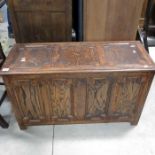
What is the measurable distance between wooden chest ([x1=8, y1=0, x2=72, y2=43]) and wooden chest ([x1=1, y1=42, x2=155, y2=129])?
24 cm

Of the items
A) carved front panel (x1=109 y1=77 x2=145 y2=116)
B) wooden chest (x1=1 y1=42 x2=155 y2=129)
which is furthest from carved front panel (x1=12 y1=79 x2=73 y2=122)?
→ carved front panel (x1=109 y1=77 x2=145 y2=116)

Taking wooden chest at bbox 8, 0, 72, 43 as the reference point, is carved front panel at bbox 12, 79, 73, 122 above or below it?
below

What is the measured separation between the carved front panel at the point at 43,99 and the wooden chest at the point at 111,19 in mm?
550

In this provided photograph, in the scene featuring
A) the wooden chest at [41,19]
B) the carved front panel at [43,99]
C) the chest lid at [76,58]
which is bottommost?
the carved front panel at [43,99]

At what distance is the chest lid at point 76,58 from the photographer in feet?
3.85

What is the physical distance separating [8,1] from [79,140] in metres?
1.18

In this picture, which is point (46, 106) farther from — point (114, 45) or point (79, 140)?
point (114, 45)

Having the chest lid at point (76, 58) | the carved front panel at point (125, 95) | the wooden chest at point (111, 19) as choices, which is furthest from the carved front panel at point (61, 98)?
the wooden chest at point (111, 19)

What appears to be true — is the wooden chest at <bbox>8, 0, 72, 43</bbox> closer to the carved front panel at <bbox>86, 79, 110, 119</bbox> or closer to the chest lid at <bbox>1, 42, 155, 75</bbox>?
the chest lid at <bbox>1, 42, 155, 75</bbox>

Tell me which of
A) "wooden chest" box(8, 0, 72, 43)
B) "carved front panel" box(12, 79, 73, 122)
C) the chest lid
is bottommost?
"carved front panel" box(12, 79, 73, 122)

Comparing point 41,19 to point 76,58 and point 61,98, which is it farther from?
point 61,98

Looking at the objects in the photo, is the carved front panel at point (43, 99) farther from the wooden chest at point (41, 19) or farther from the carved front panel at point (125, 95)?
the wooden chest at point (41, 19)

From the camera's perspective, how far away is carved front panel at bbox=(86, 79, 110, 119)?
1221 millimetres

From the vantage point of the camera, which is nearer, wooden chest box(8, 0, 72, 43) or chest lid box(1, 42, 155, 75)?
chest lid box(1, 42, 155, 75)
